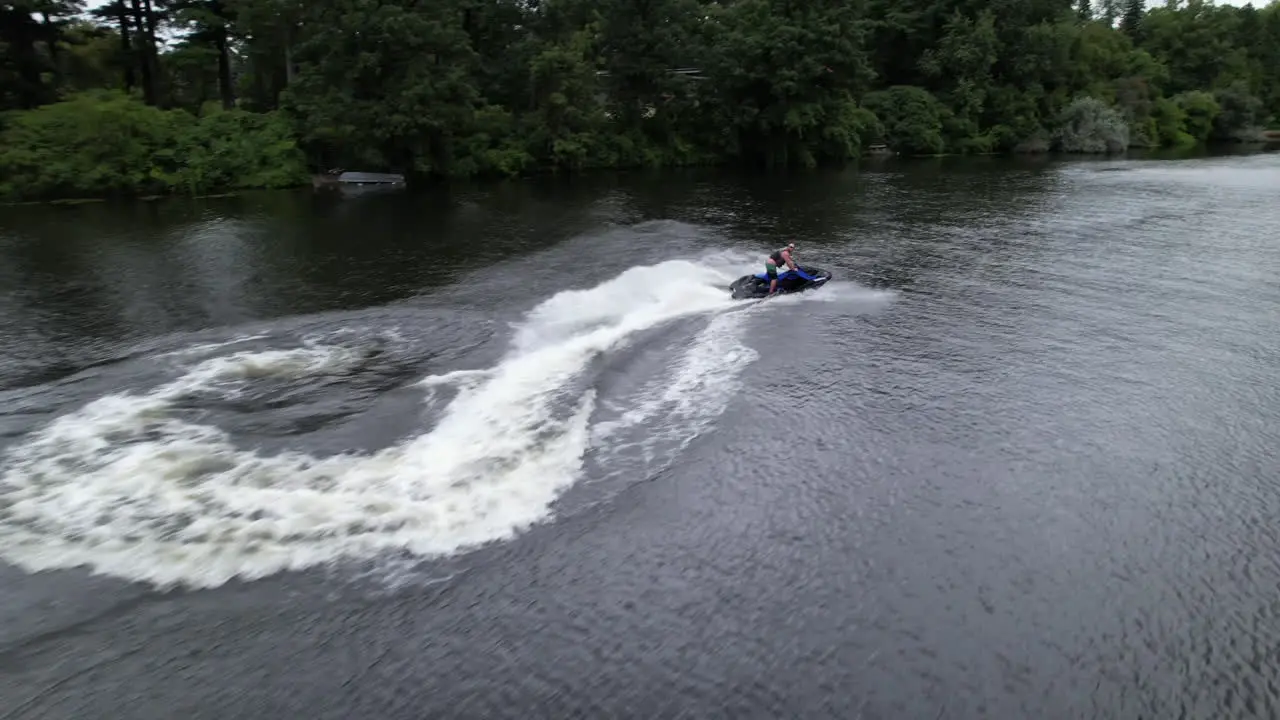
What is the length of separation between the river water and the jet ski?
3.12ft

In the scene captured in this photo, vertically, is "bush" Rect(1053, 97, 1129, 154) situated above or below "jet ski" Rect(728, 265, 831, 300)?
above

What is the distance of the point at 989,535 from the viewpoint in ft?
37.1

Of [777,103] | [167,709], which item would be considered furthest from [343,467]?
[777,103]

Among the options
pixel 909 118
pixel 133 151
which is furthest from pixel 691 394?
pixel 909 118

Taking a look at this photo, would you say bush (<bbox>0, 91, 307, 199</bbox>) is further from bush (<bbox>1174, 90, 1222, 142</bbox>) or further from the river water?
bush (<bbox>1174, 90, 1222, 142</bbox>)

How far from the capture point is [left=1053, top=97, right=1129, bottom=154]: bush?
72875mm

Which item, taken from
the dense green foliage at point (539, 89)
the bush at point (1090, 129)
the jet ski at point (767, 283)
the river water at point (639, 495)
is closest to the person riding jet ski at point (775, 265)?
the jet ski at point (767, 283)

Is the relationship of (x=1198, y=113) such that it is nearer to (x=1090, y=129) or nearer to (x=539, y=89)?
(x=1090, y=129)

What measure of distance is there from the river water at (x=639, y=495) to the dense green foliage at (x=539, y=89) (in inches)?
980

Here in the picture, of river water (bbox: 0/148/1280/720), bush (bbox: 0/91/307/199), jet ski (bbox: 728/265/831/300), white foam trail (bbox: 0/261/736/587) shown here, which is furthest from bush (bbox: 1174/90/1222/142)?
white foam trail (bbox: 0/261/736/587)

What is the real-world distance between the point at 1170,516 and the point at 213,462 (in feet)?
46.0

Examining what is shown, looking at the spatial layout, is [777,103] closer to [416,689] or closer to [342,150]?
[342,150]

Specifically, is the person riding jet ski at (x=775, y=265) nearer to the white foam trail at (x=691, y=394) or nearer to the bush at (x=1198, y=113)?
the white foam trail at (x=691, y=394)

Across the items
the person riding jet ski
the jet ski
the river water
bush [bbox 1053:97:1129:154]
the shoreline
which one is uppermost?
bush [bbox 1053:97:1129:154]
